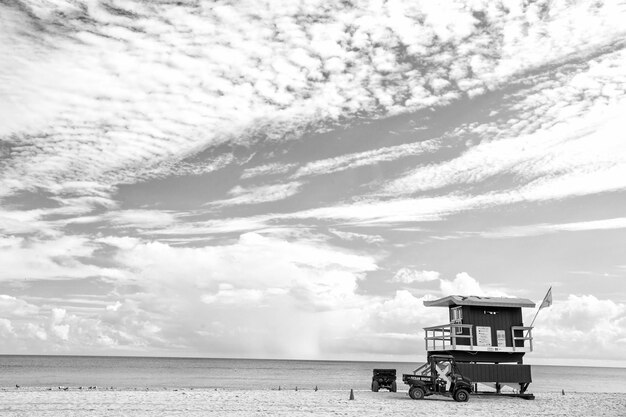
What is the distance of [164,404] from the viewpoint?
28344 millimetres

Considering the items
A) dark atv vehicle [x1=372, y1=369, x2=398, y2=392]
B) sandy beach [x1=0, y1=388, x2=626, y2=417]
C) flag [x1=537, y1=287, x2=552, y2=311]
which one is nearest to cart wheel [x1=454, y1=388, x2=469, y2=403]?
sandy beach [x1=0, y1=388, x2=626, y2=417]

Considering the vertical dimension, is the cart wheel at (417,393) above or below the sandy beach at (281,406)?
above

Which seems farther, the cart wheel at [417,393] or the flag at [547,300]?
the flag at [547,300]

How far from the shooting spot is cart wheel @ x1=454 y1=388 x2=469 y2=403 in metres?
31.1

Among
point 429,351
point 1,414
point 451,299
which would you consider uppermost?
point 451,299

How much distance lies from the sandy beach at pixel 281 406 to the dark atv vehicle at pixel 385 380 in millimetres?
3610

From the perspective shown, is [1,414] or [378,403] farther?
[378,403]

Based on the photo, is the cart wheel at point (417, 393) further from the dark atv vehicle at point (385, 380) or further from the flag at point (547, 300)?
the flag at point (547, 300)

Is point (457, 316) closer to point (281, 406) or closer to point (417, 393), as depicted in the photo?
point (417, 393)

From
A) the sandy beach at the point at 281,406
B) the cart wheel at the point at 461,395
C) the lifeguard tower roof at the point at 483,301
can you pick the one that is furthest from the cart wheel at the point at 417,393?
the lifeguard tower roof at the point at 483,301

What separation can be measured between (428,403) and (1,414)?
19954 mm

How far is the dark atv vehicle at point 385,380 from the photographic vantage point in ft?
123

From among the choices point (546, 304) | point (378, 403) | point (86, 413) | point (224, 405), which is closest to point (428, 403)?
point (378, 403)

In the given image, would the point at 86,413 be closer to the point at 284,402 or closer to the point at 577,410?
the point at 284,402
